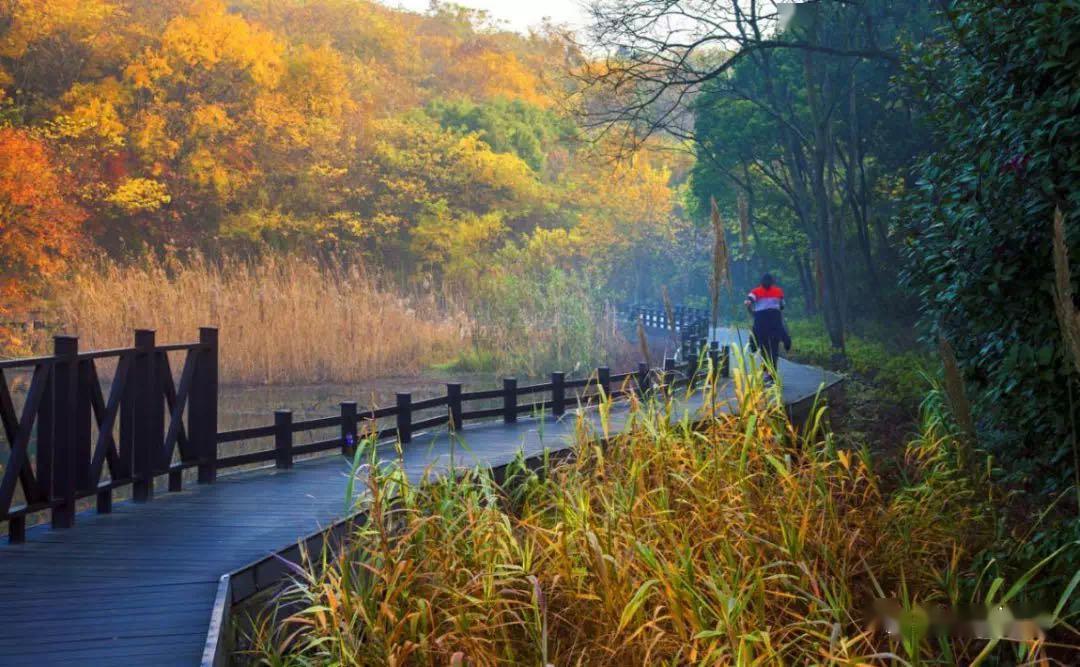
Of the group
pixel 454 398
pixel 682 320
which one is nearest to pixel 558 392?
pixel 454 398

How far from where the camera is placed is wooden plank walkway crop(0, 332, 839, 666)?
200 inches

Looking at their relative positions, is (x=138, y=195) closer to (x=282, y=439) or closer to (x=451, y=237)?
(x=451, y=237)

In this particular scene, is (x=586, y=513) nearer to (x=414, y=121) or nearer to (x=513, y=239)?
(x=414, y=121)

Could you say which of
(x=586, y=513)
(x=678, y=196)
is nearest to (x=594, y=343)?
(x=586, y=513)

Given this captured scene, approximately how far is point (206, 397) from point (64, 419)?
1891mm

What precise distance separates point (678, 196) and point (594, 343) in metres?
29.3

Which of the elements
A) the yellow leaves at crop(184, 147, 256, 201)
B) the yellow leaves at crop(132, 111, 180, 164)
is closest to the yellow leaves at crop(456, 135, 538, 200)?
the yellow leaves at crop(184, 147, 256, 201)

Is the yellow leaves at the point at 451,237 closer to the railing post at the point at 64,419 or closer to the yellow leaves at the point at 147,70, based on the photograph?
the yellow leaves at the point at 147,70

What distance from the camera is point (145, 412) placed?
8148 mm

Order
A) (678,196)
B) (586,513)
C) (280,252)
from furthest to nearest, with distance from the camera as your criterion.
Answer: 1. (678,196)
2. (280,252)
3. (586,513)

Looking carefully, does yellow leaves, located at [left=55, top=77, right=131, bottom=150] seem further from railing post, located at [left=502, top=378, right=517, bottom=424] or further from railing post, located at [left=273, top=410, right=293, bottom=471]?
railing post, located at [left=273, top=410, right=293, bottom=471]

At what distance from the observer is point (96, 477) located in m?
7.56

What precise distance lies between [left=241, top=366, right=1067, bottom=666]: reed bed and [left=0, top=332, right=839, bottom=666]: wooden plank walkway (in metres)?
0.42

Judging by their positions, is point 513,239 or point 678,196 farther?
point 678,196
